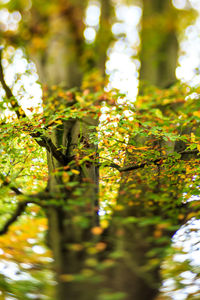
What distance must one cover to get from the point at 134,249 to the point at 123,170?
214cm

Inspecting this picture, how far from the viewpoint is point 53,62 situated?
4258 mm

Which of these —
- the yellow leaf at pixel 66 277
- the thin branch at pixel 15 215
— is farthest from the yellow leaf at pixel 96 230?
the thin branch at pixel 15 215

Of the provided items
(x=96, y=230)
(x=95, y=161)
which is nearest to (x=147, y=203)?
(x=96, y=230)

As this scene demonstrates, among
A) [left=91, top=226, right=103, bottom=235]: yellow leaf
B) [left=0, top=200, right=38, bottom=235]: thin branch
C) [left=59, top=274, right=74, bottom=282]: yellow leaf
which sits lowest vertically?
[left=59, top=274, right=74, bottom=282]: yellow leaf

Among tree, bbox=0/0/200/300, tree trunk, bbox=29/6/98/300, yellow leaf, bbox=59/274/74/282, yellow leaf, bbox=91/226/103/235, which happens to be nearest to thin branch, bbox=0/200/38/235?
tree, bbox=0/0/200/300

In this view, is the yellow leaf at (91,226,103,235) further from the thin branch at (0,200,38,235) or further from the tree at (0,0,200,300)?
the thin branch at (0,200,38,235)

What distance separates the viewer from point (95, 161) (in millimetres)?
4121

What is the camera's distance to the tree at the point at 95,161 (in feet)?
6.78

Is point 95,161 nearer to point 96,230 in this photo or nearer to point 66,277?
point 96,230

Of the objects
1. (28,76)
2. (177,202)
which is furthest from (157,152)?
(28,76)

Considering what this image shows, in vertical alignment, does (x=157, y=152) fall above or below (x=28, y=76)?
below

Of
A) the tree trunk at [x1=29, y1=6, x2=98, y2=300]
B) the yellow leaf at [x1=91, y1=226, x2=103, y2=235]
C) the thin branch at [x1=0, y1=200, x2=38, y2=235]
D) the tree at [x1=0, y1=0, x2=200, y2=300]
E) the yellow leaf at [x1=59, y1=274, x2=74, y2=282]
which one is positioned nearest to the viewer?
the yellow leaf at [x1=59, y1=274, x2=74, y2=282]

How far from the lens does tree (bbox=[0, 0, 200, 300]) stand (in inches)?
81.4

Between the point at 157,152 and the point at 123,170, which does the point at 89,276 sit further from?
the point at 157,152
